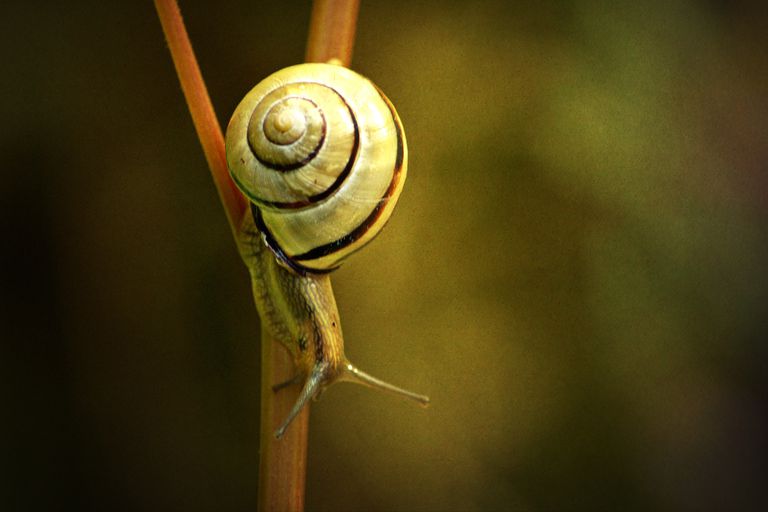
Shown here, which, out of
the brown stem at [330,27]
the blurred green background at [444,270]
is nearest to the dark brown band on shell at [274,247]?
the brown stem at [330,27]

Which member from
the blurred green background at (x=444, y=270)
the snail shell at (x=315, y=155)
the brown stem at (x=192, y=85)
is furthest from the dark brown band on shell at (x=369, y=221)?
the blurred green background at (x=444, y=270)

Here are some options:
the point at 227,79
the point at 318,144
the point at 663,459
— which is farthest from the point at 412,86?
the point at 663,459

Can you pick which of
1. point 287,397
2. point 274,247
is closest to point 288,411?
point 287,397

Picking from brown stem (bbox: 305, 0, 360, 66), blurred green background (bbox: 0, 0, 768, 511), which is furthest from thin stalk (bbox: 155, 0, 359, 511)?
blurred green background (bbox: 0, 0, 768, 511)

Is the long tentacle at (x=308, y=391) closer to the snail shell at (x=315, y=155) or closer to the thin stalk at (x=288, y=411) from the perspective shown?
the thin stalk at (x=288, y=411)

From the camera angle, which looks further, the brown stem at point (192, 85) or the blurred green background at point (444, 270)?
the blurred green background at point (444, 270)

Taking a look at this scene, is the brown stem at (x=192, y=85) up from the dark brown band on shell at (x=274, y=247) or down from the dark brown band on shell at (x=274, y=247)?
up

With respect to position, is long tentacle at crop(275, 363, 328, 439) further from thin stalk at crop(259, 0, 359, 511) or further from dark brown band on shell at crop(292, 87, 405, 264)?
dark brown band on shell at crop(292, 87, 405, 264)

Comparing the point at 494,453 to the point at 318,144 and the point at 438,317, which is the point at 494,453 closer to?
the point at 438,317
